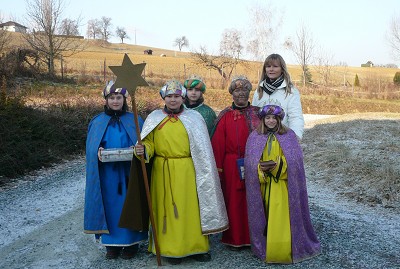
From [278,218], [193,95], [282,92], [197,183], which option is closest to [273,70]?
[282,92]

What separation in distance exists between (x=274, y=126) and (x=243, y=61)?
40481 millimetres

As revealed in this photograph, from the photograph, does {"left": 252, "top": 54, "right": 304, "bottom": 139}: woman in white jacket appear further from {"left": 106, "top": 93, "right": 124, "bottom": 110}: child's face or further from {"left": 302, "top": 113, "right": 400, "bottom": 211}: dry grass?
{"left": 302, "top": 113, "right": 400, "bottom": 211}: dry grass

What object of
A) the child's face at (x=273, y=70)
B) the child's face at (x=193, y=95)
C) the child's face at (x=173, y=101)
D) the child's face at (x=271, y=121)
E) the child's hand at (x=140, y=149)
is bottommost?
the child's hand at (x=140, y=149)

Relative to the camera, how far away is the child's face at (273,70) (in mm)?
5559

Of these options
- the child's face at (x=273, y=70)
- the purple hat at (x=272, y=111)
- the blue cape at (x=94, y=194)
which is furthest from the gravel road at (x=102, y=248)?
the child's face at (x=273, y=70)

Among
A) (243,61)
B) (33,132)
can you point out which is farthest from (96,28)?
(33,132)

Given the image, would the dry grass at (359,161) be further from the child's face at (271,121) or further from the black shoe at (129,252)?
the black shoe at (129,252)

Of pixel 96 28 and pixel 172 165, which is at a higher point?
pixel 96 28

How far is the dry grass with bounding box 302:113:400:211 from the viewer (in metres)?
8.45

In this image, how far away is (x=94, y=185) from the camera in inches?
214

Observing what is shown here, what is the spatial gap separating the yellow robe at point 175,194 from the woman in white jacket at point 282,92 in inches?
45.2

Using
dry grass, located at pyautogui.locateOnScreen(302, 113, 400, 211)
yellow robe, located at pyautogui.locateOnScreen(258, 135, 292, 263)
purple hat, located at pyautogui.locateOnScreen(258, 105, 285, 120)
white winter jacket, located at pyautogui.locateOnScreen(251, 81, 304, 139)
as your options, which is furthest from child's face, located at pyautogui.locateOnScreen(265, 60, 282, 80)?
dry grass, located at pyautogui.locateOnScreen(302, 113, 400, 211)

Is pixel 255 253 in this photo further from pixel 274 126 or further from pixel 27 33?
pixel 27 33

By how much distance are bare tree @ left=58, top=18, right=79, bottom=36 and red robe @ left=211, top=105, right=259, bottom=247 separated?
31.1m
